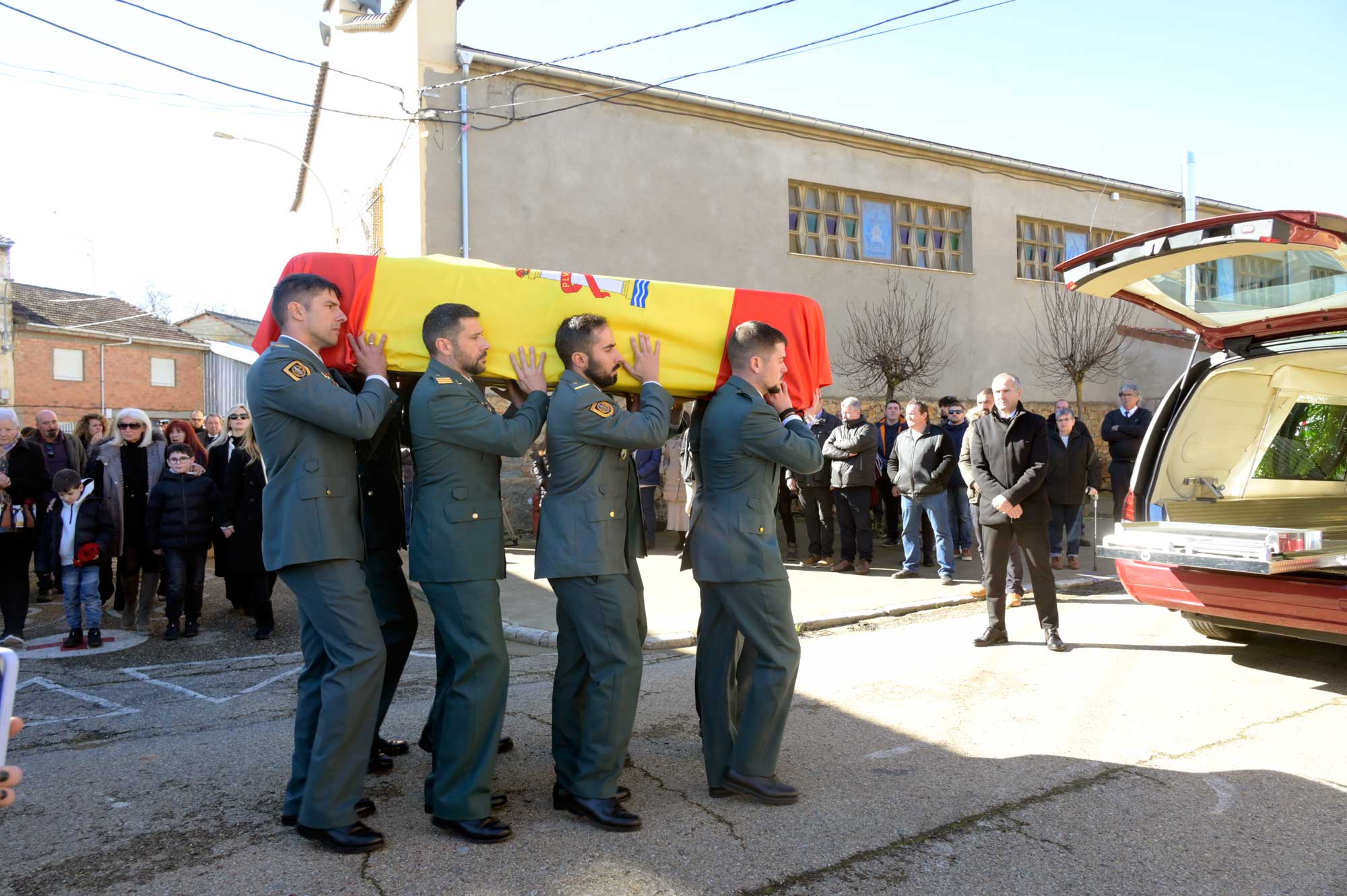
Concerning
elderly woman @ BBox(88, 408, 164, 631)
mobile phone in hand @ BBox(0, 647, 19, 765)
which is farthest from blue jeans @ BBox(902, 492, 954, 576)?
mobile phone in hand @ BBox(0, 647, 19, 765)

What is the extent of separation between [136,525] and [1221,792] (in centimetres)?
827

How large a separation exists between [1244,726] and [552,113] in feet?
41.8

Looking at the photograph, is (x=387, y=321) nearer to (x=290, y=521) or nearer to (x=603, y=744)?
(x=290, y=521)

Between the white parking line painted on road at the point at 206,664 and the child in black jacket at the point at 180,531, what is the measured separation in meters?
1.01

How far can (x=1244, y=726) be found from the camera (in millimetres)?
5023

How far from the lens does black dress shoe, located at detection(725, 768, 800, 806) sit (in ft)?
13.2

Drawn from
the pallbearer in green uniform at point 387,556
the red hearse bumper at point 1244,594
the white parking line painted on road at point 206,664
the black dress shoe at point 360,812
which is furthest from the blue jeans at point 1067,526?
the black dress shoe at point 360,812

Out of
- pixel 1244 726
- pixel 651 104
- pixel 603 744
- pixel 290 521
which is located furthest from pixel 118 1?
pixel 1244 726

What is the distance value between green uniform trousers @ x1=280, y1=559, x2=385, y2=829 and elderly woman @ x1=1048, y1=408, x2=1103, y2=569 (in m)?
8.22

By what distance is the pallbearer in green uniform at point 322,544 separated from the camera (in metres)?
3.59

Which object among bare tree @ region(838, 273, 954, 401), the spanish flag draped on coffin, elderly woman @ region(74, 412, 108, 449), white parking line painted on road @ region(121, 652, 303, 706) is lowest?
white parking line painted on road @ region(121, 652, 303, 706)

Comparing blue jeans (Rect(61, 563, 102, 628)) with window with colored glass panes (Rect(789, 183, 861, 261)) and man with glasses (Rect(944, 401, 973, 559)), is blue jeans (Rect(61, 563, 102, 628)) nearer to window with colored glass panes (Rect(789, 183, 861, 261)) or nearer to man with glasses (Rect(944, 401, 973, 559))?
man with glasses (Rect(944, 401, 973, 559))

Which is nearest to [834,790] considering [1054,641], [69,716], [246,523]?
[1054,641]

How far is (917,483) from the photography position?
1007 centimetres
